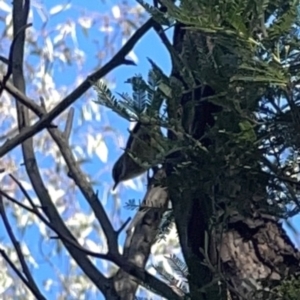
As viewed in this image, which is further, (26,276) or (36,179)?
(36,179)

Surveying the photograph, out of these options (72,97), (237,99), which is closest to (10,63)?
(72,97)

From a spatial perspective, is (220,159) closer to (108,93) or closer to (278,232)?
(108,93)

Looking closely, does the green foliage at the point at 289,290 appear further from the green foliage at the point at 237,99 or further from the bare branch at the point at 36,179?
the bare branch at the point at 36,179

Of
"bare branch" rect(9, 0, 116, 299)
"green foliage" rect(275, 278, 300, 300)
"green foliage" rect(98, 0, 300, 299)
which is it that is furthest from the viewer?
"bare branch" rect(9, 0, 116, 299)

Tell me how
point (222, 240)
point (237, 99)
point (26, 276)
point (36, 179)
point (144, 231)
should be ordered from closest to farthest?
point (237, 99)
point (222, 240)
point (26, 276)
point (36, 179)
point (144, 231)

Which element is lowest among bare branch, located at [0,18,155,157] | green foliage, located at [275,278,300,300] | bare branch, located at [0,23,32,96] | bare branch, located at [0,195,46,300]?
green foliage, located at [275,278,300,300]

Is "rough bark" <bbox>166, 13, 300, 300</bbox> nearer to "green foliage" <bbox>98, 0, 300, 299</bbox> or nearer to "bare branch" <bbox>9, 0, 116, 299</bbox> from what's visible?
"green foliage" <bbox>98, 0, 300, 299</bbox>

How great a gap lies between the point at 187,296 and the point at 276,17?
35 cm

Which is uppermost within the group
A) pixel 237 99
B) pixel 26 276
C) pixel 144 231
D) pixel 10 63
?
pixel 10 63

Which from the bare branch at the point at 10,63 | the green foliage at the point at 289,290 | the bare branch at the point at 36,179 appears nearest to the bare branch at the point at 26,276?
the bare branch at the point at 36,179

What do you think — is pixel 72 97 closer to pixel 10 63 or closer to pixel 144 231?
pixel 10 63

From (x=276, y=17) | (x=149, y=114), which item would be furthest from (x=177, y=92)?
(x=276, y=17)

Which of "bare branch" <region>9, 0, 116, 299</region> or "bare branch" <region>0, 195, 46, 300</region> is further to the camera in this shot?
"bare branch" <region>9, 0, 116, 299</region>

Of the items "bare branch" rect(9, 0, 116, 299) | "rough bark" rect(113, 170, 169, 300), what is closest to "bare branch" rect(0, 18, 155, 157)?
"bare branch" rect(9, 0, 116, 299)
